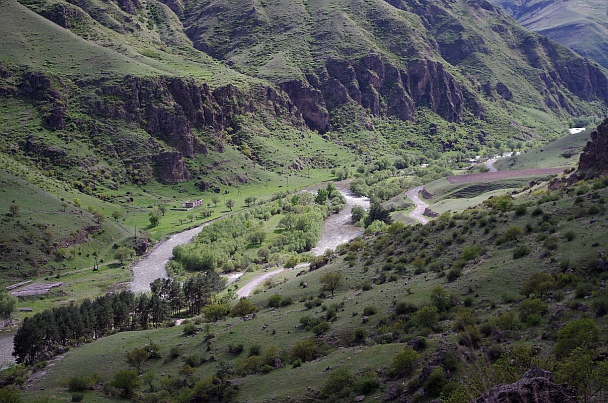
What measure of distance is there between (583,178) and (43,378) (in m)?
80.1

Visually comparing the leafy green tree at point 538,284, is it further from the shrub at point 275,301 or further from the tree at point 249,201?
the tree at point 249,201

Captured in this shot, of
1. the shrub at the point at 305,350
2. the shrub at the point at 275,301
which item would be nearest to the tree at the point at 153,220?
the shrub at the point at 275,301

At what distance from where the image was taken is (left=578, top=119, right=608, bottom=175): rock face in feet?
261

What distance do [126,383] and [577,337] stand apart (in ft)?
132

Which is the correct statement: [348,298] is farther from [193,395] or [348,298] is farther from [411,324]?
[193,395]

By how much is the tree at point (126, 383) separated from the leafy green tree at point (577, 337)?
127 feet

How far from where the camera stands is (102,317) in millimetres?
83625

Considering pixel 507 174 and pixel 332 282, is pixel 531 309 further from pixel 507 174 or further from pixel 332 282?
pixel 507 174

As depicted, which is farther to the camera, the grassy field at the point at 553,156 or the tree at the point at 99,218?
the grassy field at the point at 553,156

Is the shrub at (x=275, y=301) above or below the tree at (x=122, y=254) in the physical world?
above

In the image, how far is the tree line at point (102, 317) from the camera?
74.3 m

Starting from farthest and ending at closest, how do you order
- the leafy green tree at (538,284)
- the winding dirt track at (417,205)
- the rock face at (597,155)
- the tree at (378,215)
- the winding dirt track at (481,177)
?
the tree at (378,215)
the winding dirt track at (481,177)
the winding dirt track at (417,205)
the rock face at (597,155)
the leafy green tree at (538,284)

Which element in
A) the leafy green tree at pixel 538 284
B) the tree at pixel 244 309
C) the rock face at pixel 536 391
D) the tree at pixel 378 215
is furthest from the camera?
the tree at pixel 378 215

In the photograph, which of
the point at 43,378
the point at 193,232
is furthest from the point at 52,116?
the point at 43,378
